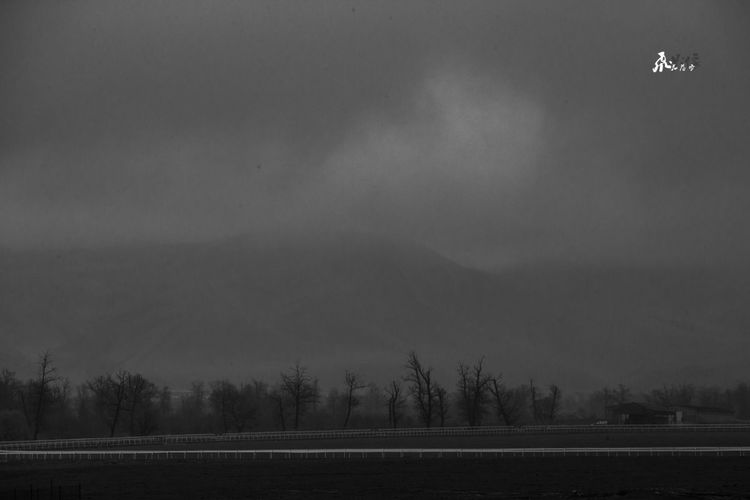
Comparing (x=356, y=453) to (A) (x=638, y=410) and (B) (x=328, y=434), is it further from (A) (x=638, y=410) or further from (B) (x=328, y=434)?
(A) (x=638, y=410)

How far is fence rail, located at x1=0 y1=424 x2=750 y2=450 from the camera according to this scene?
117m

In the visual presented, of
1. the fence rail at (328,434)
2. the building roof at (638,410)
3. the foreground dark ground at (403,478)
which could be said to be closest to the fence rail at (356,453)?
the foreground dark ground at (403,478)

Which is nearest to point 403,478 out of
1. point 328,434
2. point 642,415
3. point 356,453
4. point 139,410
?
point 356,453

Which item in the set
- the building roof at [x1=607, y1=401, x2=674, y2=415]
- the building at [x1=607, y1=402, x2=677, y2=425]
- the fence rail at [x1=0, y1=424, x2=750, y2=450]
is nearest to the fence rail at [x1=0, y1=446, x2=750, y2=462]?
the fence rail at [x1=0, y1=424, x2=750, y2=450]

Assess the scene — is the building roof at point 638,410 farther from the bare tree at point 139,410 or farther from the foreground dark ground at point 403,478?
the foreground dark ground at point 403,478

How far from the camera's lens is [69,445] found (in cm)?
11688

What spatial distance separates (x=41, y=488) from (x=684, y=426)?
11474 centimetres

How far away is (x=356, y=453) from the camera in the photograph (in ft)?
334

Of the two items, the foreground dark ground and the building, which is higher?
the building

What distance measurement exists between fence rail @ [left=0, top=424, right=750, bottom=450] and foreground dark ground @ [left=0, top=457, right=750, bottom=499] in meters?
22.6

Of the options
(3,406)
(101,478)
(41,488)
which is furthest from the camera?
(3,406)

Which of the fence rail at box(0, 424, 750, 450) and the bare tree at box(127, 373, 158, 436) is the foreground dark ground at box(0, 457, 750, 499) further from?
the bare tree at box(127, 373, 158, 436)

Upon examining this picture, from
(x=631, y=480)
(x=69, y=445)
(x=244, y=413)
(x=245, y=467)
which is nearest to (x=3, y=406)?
(x=244, y=413)

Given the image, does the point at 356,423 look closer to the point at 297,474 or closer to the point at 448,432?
the point at 448,432
